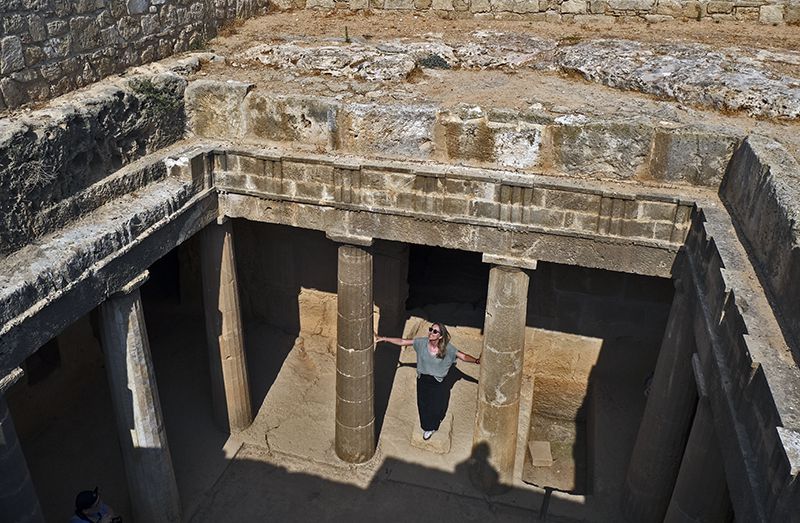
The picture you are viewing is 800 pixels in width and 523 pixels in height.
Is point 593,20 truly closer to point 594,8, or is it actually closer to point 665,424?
point 594,8

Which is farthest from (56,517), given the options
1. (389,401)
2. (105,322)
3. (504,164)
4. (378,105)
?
(504,164)

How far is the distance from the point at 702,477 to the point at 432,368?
3376mm

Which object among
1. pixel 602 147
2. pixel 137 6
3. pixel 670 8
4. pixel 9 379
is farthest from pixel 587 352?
pixel 9 379

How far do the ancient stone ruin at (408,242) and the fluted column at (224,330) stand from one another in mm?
36

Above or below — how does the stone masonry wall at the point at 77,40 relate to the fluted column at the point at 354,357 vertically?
above

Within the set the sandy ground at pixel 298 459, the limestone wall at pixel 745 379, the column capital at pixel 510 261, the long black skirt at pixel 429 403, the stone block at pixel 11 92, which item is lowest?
the sandy ground at pixel 298 459

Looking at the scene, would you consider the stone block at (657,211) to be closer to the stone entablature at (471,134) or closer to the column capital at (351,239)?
the stone entablature at (471,134)

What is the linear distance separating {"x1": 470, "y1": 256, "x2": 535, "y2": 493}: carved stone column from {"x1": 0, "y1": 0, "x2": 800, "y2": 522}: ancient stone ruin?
3 centimetres

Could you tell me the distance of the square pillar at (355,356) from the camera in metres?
7.02

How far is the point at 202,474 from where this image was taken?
26.0 feet

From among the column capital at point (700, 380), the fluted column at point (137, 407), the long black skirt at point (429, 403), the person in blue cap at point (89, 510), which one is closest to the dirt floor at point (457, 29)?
the fluted column at point (137, 407)

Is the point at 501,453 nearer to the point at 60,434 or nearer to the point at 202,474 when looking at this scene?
the point at 202,474

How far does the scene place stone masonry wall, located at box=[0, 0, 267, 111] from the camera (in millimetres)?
5551

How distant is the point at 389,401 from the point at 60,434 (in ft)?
13.1
